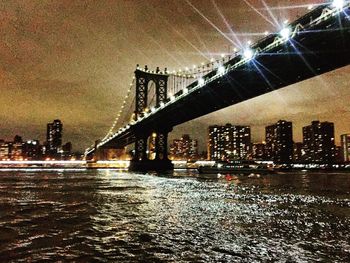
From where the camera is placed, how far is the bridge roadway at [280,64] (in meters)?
27.9

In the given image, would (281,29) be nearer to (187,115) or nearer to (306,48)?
(306,48)

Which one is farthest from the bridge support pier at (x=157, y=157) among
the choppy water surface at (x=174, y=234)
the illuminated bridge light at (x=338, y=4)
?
the choppy water surface at (x=174, y=234)

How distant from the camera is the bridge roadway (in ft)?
91.5

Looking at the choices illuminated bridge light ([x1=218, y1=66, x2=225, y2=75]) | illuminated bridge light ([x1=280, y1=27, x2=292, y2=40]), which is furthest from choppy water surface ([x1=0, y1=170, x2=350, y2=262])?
illuminated bridge light ([x1=218, y1=66, x2=225, y2=75])

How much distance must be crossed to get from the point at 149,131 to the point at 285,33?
51285mm

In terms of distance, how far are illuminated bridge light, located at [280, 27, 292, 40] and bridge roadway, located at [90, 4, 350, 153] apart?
41 cm

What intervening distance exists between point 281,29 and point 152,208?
21832 millimetres

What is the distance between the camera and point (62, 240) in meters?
9.98

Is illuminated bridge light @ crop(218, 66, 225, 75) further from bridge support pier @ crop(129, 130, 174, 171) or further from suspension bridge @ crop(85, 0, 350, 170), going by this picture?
bridge support pier @ crop(129, 130, 174, 171)

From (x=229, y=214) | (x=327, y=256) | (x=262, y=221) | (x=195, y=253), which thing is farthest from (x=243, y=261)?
(x=229, y=214)

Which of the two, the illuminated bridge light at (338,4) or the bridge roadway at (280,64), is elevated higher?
the illuminated bridge light at (338,4)

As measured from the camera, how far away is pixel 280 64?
36562 millimetres

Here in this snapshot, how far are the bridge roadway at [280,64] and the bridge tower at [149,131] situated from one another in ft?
61.6

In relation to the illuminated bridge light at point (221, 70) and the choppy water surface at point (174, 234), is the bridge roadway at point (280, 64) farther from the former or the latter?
the choppy water surface at point (174, 234)
